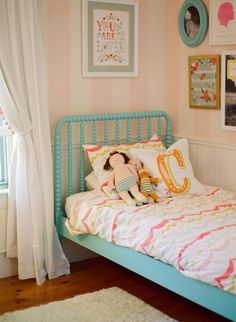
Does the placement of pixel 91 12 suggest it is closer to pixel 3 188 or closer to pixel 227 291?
pixel 3 188

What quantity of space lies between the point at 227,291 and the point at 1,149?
1.88m

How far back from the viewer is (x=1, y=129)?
3.81m

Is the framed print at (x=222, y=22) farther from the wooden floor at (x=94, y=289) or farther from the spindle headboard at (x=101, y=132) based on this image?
the wooden floor at (x=94, y=289)

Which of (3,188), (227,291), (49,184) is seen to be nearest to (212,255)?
(227,291)

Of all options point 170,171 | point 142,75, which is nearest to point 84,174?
point 170,171

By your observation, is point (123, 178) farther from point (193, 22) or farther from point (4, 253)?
point (193, 22)

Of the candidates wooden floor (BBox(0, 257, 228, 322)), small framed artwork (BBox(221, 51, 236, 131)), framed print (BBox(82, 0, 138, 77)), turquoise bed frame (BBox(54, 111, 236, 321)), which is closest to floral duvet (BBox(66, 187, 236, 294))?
turquoise bed frame (BBox(54, 111, 236, 321))

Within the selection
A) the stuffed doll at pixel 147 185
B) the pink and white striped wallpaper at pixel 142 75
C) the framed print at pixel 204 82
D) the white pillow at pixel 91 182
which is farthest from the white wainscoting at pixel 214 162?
the white pillow at pixel 91 182

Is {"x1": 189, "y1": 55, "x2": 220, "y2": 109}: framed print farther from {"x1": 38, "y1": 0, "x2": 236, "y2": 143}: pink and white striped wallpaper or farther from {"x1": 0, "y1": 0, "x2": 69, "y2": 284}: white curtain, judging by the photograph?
{"x1": 0, "y1": 0, "x2": 69, "y2": 284}: white curtain

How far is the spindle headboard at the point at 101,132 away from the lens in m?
3.95

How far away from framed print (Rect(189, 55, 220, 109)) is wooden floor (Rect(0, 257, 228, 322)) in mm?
1299

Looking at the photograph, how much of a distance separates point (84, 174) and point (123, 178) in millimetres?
Result: 526

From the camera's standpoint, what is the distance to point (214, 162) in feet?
13.5

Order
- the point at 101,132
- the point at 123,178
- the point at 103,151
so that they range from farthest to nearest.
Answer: the point at 101,132 → the point at 103,151 → the point at 123,178
